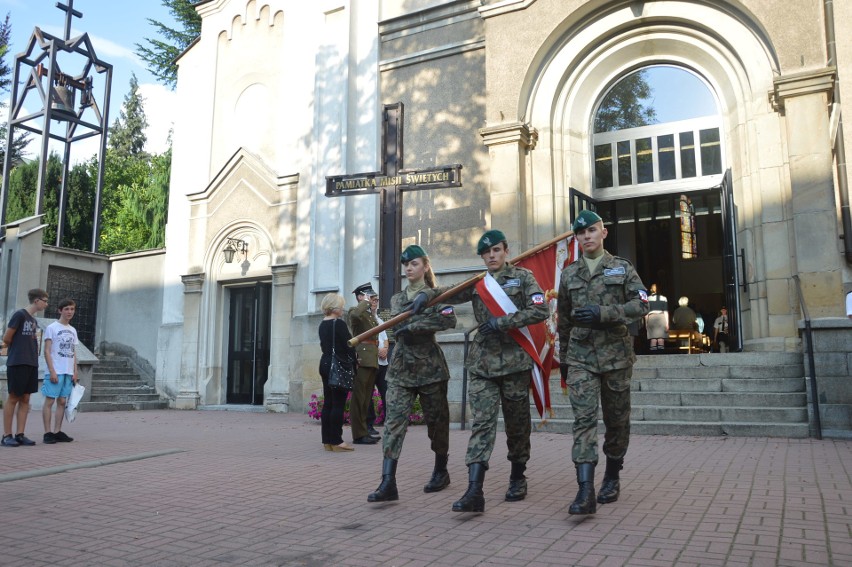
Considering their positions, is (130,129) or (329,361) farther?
(130,129)

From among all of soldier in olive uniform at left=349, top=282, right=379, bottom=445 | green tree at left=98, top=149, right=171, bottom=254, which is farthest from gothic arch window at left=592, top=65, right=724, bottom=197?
green tree at left=98, top=149, right=171, bottom=254

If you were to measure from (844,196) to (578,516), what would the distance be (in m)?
7.75

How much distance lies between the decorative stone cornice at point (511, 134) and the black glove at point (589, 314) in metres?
8.33

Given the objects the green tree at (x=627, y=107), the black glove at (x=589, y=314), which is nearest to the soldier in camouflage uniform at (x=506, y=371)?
the black glove at (x=589, y=314)

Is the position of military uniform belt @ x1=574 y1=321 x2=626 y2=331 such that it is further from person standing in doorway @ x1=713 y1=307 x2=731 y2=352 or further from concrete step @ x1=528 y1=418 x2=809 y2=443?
person standing in doorway @ x1=713 y1=307 x2=731 y2=352

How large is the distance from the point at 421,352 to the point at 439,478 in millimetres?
1026

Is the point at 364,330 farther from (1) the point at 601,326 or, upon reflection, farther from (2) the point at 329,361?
(1) the point at 601,326

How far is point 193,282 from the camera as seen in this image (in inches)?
672

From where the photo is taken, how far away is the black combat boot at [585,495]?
436 cm

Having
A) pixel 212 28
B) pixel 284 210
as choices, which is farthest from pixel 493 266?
pixel 212 28

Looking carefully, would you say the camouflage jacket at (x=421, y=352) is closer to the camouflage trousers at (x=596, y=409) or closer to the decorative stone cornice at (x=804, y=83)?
the camouflage trousers at (x=596, y=409)

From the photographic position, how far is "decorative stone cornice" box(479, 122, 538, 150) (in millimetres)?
12414

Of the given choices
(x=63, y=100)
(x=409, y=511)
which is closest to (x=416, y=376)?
(x=409, y=511)

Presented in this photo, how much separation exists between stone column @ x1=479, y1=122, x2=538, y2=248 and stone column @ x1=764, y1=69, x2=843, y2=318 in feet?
13.7
